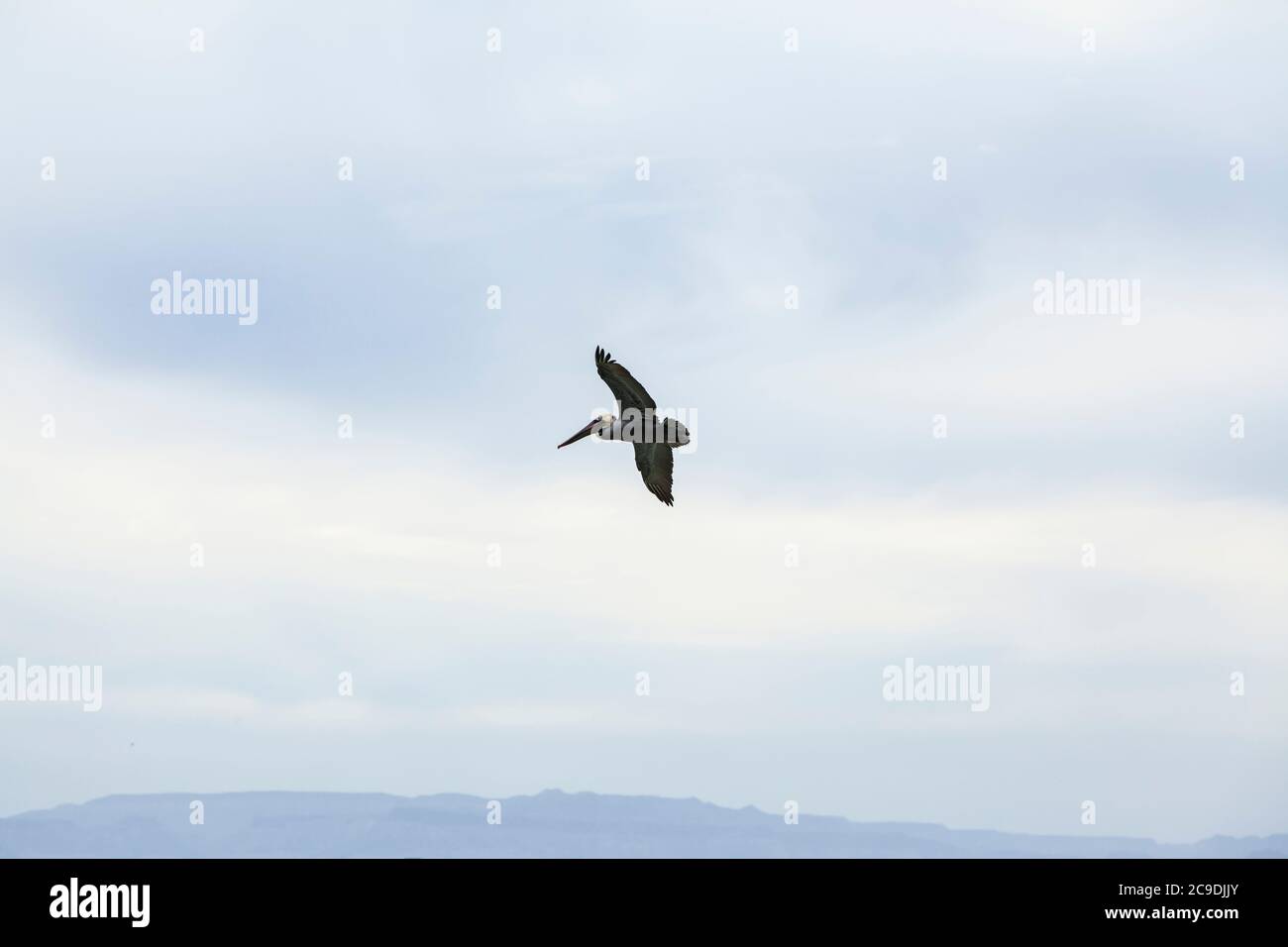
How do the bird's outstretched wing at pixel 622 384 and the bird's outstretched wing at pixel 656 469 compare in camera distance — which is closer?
the bird's outstretched wing at pixel 622 384

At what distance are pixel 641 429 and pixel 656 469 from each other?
2.01m

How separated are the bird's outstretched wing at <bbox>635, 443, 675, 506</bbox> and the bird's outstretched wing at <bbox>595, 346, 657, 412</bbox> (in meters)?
2.43

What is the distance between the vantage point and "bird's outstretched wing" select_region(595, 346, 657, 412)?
1454 inches

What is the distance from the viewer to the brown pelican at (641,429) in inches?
1463

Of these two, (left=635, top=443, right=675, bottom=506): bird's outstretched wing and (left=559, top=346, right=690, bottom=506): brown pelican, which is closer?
(left=559, top=346, right=690, bottom=506): brown pelican
